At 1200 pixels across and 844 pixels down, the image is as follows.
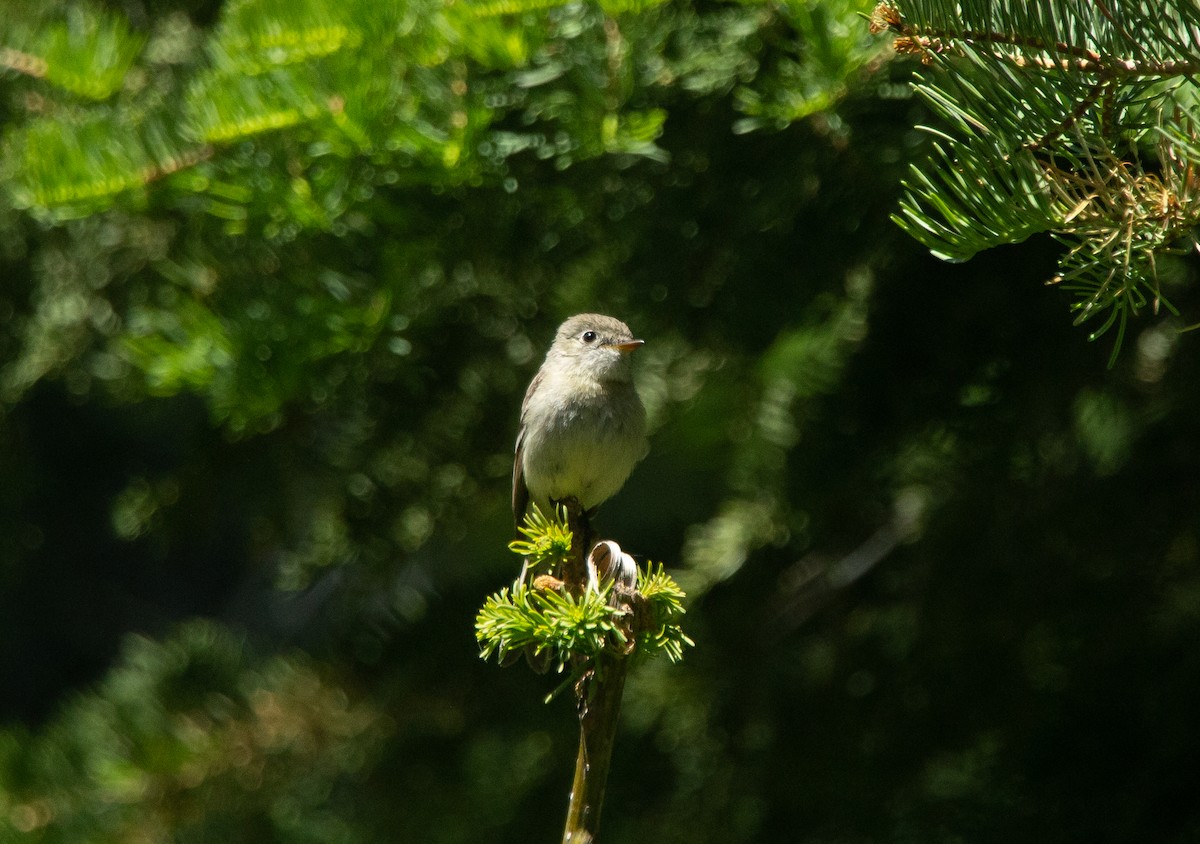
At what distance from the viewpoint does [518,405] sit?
3.14 metres

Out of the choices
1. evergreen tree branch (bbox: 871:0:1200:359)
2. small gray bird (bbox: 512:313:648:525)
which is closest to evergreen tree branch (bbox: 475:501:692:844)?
evergreen tree branch (bbox: 871:0:1200:359)

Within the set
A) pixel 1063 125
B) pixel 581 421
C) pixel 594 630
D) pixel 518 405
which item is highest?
pixel 1063 125

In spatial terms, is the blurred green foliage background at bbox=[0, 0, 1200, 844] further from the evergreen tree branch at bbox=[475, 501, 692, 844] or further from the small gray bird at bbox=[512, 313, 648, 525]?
the evergreen tree branch at bbox=[475, 501, 692, 844]

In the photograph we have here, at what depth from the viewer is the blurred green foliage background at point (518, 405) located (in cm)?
214

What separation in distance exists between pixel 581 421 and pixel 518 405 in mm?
253

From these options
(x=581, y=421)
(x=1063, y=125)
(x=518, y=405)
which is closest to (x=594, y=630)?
(x=1063, y=125)

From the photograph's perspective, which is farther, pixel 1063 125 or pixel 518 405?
pixel 518 405

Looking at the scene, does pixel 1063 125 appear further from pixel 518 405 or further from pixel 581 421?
pixel 581 421

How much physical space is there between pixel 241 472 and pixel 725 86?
1.63m

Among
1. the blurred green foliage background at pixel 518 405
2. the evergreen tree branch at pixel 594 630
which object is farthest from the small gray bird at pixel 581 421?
the evergreen tree branch at pixel 594 630

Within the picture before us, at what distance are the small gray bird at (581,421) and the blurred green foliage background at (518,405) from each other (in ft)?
0.33

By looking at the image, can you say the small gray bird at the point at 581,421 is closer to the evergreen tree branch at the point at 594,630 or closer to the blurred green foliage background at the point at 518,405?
the blurred green foliage background at the point at 518,405

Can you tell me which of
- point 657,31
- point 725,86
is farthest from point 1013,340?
point 657,31

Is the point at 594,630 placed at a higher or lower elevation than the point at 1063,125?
lower
